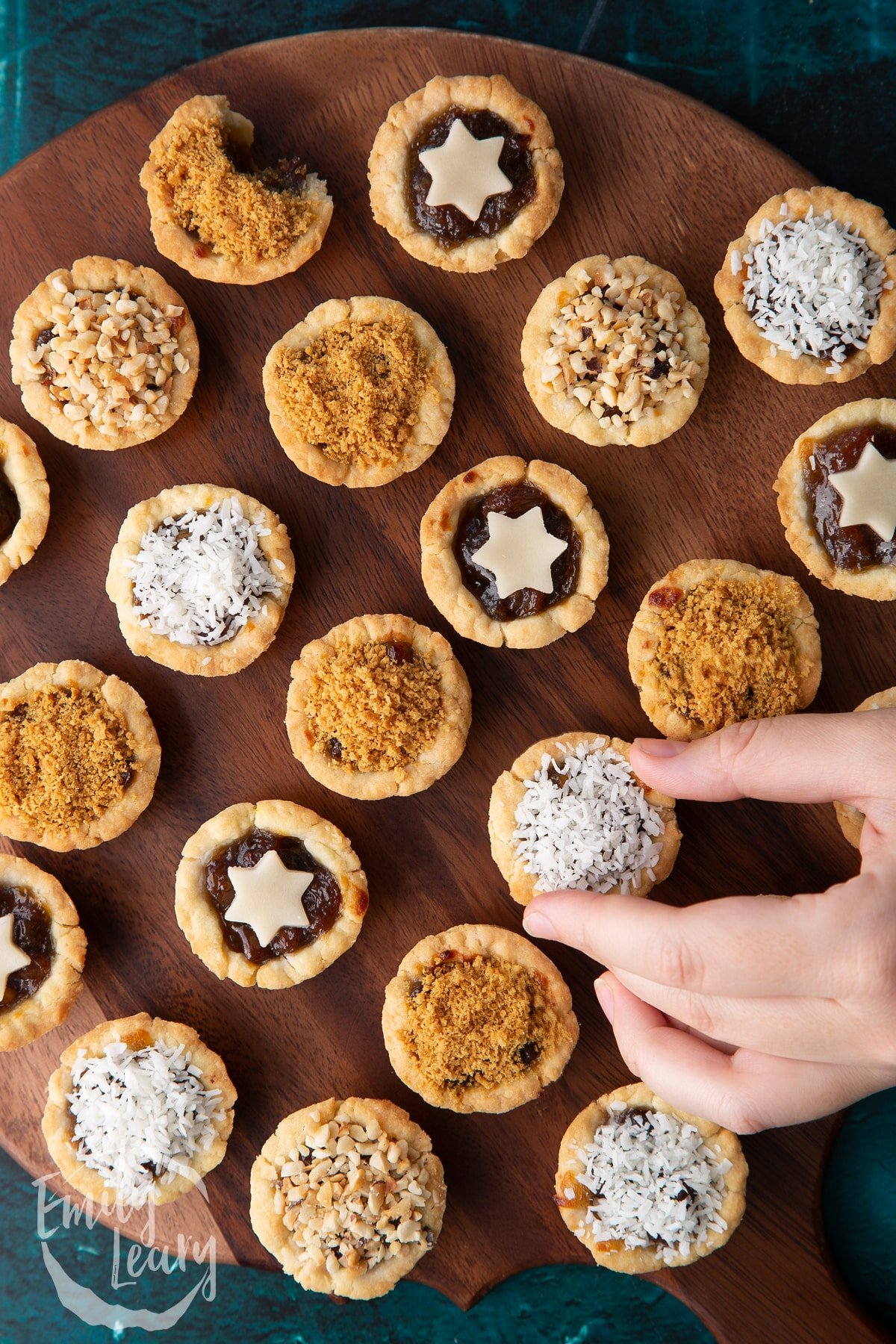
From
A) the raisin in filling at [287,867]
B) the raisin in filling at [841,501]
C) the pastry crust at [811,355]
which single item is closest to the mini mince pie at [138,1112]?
the raisin in filling at [287,867]

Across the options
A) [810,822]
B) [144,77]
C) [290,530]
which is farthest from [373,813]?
[144,77]

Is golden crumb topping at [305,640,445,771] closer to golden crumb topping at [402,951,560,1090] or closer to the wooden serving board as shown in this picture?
the wooden serving board

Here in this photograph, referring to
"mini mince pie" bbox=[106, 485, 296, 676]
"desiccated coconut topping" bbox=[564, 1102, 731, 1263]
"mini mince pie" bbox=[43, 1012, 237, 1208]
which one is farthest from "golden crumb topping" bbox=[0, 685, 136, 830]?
"desiccated coconut topping" bbox=[564, 1102, 731, 1263]

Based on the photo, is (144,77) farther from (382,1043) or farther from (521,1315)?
(521,1315)

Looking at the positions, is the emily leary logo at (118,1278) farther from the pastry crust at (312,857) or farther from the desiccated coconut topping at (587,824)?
the desiccated coconut topping at (587,824)

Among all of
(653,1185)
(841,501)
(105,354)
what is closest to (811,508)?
(841,501)

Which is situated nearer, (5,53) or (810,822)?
(810,822)

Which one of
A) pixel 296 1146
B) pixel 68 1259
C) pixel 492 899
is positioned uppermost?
pixel 492 899

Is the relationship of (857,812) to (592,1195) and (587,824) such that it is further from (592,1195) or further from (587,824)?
(592,1195)
